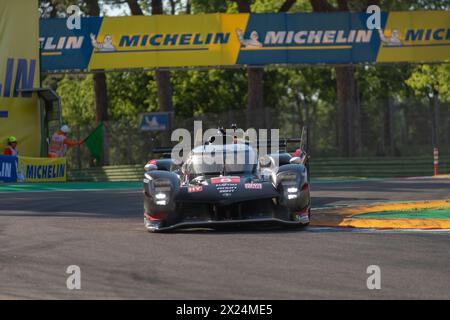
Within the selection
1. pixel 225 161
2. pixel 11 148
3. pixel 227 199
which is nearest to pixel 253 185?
pixel 227 199

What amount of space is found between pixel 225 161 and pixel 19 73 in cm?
1578

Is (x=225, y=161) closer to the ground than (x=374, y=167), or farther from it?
farther from it

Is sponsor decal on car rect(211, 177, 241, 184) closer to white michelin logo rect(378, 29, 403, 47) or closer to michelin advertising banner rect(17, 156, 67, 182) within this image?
michelin advertising banner rect(17, 156, 67, 182)

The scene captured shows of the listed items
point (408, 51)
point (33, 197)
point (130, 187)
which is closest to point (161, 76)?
point (408, 51)

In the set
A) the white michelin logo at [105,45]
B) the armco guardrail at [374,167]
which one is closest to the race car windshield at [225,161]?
the armco guardrail at [374,167]

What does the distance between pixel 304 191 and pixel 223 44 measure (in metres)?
18.0

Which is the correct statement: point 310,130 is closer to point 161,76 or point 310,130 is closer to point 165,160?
point 161,76

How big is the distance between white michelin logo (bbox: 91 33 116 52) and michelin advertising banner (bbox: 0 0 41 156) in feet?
7.25

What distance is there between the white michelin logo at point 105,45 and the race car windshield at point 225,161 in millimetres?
17370

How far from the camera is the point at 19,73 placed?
2870cm

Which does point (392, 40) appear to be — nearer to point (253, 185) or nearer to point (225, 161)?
point (225, 161)

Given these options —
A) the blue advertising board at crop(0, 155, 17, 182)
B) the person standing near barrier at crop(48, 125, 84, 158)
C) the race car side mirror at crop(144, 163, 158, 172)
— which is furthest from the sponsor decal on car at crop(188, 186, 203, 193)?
the person standing near barrier at crop(48, 125, 84, 158)

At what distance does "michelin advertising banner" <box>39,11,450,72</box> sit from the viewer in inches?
1222

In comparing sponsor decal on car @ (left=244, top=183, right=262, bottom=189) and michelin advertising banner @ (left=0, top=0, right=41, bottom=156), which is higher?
michelin advertising banner @ (left=0, top=0, right=41, bottom=156)
